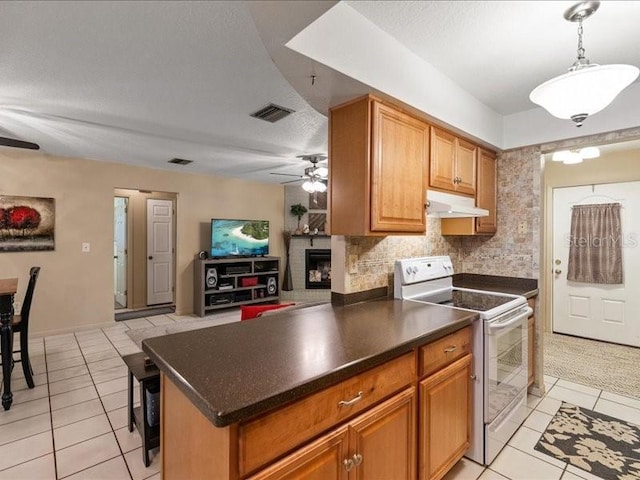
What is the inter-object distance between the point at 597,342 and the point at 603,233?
1.33 meters

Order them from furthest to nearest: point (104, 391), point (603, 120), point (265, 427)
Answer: point (104, 391)
point (603, 120)
point (265, 427)

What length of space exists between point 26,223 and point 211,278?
2.44m

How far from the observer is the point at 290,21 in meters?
1.31

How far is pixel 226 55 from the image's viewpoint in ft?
6.38

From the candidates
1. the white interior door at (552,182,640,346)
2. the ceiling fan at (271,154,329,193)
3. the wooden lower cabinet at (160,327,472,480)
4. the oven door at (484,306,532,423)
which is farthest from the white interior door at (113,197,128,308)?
the white interior door at (552,182,640,346)

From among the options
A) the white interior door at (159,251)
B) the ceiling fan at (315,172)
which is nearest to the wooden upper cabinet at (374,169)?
the ceiling fan at (315,172)

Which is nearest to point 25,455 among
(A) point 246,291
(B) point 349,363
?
(B) point 349,363

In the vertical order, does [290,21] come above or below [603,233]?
above

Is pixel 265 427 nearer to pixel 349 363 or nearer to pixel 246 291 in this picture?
pixel 349 363

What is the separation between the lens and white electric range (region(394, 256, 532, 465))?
1.92m

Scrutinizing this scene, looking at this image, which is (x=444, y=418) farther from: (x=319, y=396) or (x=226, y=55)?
(x=226, y=55)

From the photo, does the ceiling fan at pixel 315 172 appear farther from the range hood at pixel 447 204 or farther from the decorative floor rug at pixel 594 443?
the decorative floor rug at pixel 594 443

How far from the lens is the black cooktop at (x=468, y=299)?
2.15 m

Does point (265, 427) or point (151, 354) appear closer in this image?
point (265, 427)
